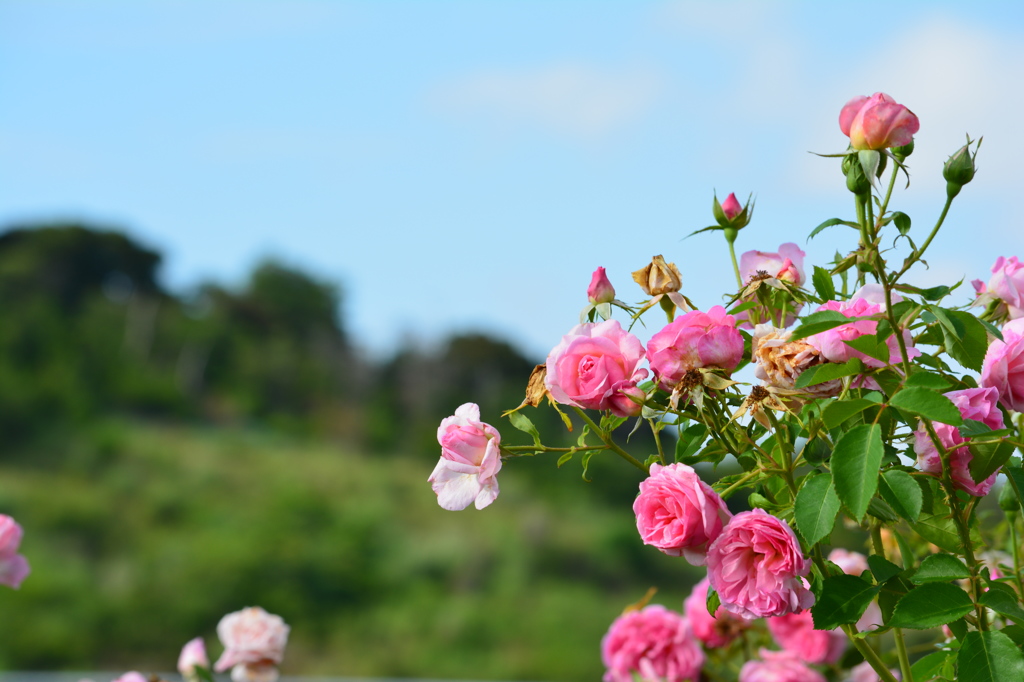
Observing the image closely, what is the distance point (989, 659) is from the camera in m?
0.49

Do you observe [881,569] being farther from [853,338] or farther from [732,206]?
[732,206]

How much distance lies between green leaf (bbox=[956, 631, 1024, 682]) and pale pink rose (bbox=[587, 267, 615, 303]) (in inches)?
10.9

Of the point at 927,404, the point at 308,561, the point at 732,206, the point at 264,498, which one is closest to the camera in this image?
the point at 927,404

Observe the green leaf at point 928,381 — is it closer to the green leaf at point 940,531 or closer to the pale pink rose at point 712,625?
the green leaf at point 940,531

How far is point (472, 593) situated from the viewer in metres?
8.27

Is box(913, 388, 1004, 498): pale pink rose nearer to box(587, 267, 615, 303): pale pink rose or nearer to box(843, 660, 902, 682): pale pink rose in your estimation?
box(587, 267, 615, 303): pale pink rose

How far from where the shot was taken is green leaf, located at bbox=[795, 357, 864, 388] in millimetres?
491

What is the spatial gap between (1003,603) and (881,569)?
61mm

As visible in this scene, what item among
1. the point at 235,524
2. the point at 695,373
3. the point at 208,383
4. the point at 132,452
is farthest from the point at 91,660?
the point at 695,373

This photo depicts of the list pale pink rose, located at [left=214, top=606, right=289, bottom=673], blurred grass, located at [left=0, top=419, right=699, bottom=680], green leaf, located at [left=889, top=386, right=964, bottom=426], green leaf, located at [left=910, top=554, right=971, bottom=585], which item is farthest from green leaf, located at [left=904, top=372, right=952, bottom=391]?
blurred grass, located at [left=0, top=419, right=699, bottom=680]

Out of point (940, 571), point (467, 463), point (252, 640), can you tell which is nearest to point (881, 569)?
point (940, 571)

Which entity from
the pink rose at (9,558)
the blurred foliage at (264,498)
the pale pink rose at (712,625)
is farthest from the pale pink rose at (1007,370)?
the blurred foliage at (264,498)

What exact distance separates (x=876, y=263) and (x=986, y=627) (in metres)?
0.22

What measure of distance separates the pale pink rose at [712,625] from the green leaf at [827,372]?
579mm
